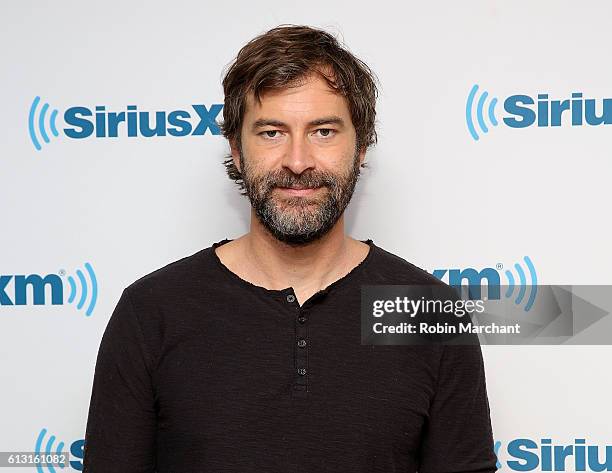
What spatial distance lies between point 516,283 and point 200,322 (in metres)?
0.65

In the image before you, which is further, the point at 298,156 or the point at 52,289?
the point at 52,289

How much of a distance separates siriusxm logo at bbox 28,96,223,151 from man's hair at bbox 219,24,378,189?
24 cm

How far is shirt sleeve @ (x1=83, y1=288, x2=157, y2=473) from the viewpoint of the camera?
1.15m

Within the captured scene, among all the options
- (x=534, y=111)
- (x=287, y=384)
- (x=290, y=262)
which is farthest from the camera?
(x=534, y=111)

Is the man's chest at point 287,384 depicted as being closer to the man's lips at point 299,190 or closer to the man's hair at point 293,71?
the man's lips at point 299,190

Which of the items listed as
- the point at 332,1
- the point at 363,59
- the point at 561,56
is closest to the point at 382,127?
the point at 363,59

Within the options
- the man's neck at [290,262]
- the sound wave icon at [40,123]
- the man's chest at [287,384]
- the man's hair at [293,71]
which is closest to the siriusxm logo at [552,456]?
the man's chest at [287,384]

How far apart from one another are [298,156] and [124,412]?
1.53 ft

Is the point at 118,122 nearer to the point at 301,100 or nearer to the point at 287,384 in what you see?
the point at 301,100

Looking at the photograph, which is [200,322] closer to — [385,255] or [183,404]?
[183,404]

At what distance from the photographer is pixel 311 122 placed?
117 centimetres

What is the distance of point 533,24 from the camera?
148 centimetres

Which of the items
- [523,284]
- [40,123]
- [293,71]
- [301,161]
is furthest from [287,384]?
[40,123]

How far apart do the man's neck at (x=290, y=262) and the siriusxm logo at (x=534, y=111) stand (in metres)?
0.42
